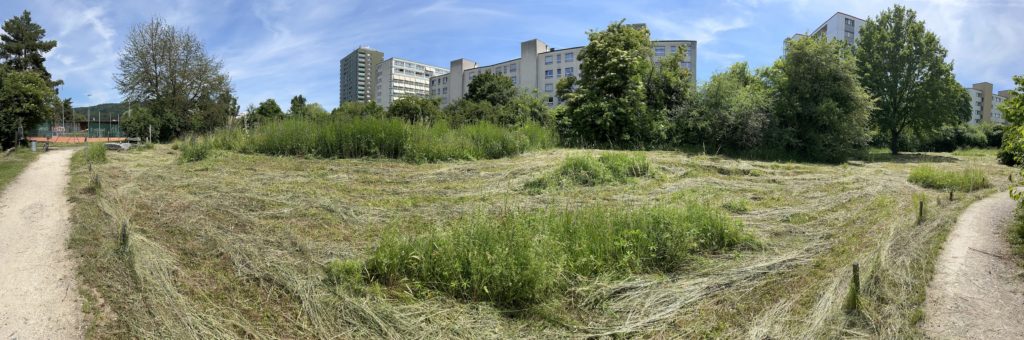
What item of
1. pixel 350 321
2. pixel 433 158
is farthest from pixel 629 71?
pixel 350 321

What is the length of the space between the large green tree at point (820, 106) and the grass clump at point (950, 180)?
7.58 meters

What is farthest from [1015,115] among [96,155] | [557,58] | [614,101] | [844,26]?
[844,26]

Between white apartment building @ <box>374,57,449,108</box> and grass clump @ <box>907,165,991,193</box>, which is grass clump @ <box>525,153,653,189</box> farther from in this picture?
white apartment building @ <box>374,57,449,108</box>

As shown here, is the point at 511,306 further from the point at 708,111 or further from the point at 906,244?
the point at 708,111

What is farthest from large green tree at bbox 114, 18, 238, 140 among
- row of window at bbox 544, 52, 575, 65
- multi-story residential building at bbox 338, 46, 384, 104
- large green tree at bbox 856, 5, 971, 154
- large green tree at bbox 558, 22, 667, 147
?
multi-story residential building at bbox 338, 46, 384, 104

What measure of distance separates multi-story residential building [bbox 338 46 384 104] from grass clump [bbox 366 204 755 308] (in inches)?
5176

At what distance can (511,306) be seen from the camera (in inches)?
131

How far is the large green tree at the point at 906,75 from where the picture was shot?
26125 millimetres

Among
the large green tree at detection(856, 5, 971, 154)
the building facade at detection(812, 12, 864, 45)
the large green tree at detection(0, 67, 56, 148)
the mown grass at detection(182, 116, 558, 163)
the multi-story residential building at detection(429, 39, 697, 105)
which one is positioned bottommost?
the mown grass at detection(182, 116, 558, 163)

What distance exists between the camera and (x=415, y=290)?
3.40 m

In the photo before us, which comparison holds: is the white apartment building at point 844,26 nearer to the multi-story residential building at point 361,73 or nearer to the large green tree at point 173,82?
the large green tree at point 173,82

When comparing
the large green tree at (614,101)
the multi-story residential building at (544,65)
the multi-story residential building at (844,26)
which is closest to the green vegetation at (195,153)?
the large green tree at (614,101)

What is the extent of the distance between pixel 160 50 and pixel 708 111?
3239cm

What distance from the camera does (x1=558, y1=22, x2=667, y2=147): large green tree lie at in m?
17.8
